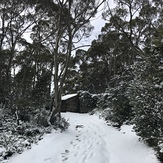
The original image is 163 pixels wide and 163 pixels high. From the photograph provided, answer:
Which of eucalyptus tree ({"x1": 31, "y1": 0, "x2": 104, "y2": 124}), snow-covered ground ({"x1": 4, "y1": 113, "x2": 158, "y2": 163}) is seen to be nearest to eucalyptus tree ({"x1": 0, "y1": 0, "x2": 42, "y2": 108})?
eucalyptus tree ({"x1": 31, "y1": 0, "x2": 104, "y2": 124})

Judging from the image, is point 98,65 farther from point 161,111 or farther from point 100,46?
point 161,111

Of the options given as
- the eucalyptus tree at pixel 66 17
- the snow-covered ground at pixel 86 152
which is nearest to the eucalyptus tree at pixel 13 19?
the eucalyptus tree at pixel 66 17

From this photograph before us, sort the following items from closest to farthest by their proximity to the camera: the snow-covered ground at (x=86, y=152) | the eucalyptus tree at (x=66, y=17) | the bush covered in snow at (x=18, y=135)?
the snow-covered ground at (x=86, y=152) → the bush covered in snow at (x=18, y=135) → the eucalyptus tree at (x=66, y=17)

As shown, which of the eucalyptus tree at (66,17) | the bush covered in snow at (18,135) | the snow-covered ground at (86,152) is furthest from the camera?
the eucalyptus tree at (66,17)

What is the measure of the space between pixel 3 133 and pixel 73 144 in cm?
260

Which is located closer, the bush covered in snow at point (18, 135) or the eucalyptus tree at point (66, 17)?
the bush covered in snow at point (18, 135)

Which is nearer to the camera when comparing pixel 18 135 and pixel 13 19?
pixel 18 135

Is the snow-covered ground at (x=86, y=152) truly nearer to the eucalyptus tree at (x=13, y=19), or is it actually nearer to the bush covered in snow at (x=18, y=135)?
the bush covered in snow at (x=18, y=135)

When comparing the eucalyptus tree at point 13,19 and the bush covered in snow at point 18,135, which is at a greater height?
the eucalyptus tree at point 13,19

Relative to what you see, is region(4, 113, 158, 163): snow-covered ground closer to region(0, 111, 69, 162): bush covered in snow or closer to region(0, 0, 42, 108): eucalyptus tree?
region(0, 111, 69, 162): bush covered in snow

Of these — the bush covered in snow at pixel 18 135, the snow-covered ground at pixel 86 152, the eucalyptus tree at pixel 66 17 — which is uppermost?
the eucalyptus tree at pixel 66 17

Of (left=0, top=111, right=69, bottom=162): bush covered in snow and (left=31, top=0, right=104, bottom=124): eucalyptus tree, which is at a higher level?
(left=31, top=0, right=104, bottom=124): eucalyptus tree

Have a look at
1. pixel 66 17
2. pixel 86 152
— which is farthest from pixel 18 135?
pixel 66 17

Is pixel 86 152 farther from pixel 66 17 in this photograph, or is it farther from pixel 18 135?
pixel 66 17
